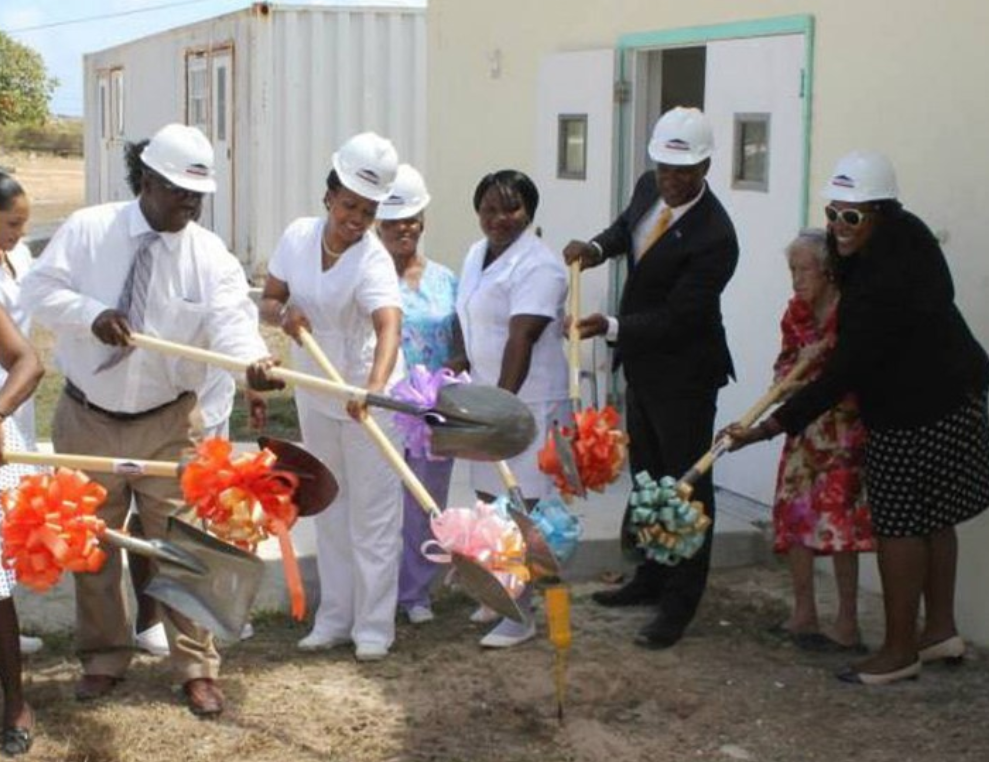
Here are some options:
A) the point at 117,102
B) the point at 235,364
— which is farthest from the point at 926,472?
the point at 117,102

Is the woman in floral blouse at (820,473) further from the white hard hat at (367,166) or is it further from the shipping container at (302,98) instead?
the shipping container at (302,98)

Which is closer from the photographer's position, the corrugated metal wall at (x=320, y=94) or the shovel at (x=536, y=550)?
the shovel at (x=536, y=550)

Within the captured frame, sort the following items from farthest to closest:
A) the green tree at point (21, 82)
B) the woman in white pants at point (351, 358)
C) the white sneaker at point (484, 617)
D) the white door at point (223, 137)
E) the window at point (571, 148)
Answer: the green tree at point (21, 82), the white door at point (223, 137), the window at point (571, 148), the white sneaker at point (484, 617), the woman in white pants at point (351, 358)

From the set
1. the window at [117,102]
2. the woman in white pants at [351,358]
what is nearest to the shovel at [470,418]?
the woman in white pants at [351,358]

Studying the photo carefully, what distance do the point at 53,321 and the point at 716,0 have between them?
12.5ft

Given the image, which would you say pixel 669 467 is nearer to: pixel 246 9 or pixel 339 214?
pixel 339 214

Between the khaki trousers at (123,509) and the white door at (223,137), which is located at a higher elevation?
the white door at (223,137)

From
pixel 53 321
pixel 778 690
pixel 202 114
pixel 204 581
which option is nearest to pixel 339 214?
pixel 53 321

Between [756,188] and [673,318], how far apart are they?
1764 millimetres

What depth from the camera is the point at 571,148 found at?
9.27 m

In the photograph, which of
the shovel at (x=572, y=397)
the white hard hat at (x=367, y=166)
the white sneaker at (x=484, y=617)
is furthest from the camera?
the white sneaker at (x=484, y=617)

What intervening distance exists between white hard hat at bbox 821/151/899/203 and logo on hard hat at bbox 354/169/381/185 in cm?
158

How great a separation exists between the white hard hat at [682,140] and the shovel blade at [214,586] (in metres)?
2.22

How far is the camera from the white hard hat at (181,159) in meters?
5.39
